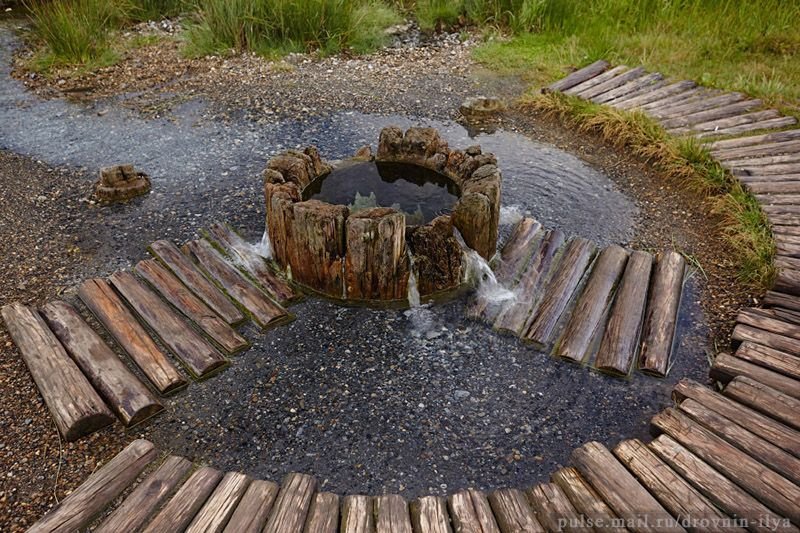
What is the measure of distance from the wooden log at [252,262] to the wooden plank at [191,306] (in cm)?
38

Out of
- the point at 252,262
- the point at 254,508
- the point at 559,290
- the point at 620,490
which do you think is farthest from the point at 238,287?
the point at 620,490

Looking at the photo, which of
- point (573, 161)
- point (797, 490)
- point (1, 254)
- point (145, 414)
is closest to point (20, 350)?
point (145, 414)

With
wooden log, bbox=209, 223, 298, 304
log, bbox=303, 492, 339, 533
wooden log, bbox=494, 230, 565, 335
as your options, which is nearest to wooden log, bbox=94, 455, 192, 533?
log, bbox=303, 492, 339, 533

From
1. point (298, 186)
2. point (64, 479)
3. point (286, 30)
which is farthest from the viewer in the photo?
point (286, 30)

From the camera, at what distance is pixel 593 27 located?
7797 mm

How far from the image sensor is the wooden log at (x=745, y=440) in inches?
100

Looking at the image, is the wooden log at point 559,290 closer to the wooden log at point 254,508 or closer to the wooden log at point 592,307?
the wooden log at point 592,307

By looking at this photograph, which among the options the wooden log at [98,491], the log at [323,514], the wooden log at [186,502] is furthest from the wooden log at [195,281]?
the log at [323,514]

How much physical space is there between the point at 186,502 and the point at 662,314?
276 centimetres

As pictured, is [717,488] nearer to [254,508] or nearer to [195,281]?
[254,508]

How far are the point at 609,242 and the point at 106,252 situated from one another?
3624 millimetres

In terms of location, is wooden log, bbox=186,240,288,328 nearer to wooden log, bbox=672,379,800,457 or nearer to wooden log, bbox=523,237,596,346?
wooden log, bbox=523,237,596,346

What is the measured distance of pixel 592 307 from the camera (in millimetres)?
3705

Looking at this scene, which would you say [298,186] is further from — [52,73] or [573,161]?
[52,73]
